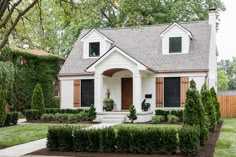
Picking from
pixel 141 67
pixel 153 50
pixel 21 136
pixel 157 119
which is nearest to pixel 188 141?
pixel 21 136

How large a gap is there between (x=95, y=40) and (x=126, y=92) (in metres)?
4.23

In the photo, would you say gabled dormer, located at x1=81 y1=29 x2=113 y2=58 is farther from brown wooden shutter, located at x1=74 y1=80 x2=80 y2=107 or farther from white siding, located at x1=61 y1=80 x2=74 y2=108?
white siding, located at x1=61 y1=80 x2=74 y2=108

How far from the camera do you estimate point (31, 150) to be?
1082 cm

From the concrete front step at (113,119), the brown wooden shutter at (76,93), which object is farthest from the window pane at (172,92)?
the brown wooden shutter at (76,93)

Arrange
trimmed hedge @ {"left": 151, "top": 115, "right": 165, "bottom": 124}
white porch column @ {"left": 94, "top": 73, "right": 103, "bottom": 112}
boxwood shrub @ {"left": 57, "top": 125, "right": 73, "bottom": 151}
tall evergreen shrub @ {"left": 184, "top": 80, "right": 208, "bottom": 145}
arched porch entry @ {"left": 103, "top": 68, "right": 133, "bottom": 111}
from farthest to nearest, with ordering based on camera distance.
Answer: arched porch entry @ {"left": 103, "top": 68, "right": 133, "bottom": 111} → white porch column @ {"left": 94, "top": 73, "right": 103, "bottom": 112} → trimmed hedge @ {"left": 151, "top": 115, "right": 165, "bottom": 124} → tall evergreen shrub @ {"left": 184, "top": 80, "right": 208, "bottom": 145} → boxwood shrub @ {"left": 57, "top": 125, "right": 73, "bottom": 151}

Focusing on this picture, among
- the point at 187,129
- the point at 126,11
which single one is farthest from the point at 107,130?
the point at 126,11

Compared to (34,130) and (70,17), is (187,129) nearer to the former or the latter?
(70,17)

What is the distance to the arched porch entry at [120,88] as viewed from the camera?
73.5 ft

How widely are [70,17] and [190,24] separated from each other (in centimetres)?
1291

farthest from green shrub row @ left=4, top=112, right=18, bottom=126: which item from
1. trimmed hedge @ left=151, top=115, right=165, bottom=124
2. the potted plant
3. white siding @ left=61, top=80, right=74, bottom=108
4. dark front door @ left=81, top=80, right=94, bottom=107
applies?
trimmed hedge @ left=151, top=115, right=165, bottom=124

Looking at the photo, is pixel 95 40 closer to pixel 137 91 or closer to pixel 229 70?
pixel 137 91

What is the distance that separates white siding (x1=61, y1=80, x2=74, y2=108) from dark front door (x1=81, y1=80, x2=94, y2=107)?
0.75 m

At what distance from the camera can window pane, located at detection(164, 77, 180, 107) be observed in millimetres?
21203

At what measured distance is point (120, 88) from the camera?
22453mm
